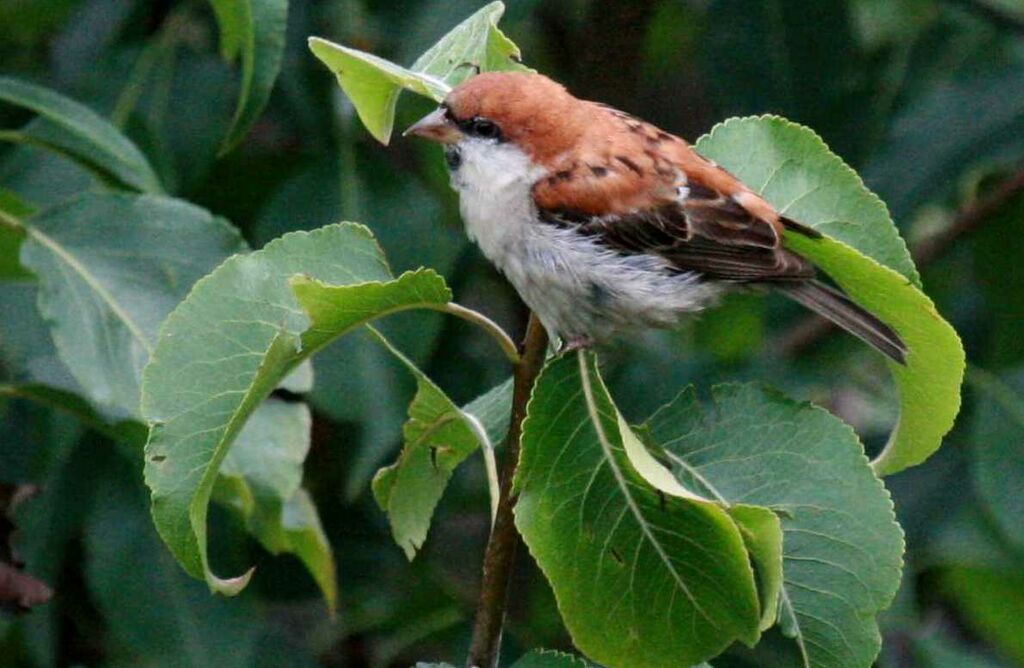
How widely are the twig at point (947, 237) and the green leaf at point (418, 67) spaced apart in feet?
6.59

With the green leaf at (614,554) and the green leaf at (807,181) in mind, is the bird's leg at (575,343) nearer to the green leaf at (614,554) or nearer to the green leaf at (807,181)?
the green leaf at (614,554)

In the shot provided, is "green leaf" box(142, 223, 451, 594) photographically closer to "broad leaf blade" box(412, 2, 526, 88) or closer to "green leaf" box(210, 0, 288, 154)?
"broad leaf blade" box(412, 2, 526, 88)

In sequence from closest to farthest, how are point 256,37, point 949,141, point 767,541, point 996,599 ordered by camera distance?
1. point 767,541
2. point 256,37
3. point 949,141
4. point 996,599

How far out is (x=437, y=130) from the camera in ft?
Answer: 9.39

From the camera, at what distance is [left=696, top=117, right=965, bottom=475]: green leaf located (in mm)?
2299

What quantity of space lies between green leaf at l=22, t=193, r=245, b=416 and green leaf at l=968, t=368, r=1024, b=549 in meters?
2.06

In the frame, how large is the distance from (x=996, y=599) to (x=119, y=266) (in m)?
2.93

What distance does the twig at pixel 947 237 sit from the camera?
14.4 feet

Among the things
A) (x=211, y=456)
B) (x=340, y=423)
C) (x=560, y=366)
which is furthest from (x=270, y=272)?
(x=340, y=423)

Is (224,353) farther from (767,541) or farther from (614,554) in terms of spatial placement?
(767,541)

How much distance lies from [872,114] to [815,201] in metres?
1.91

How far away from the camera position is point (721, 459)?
7.92 ft

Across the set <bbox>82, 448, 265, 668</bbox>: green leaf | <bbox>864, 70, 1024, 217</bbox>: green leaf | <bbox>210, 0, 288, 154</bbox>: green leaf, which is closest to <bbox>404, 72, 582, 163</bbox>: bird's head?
<bbox>210, 0, 288, 154</bbox>: green leaf

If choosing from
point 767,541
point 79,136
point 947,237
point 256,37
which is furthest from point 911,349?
point 947,237
